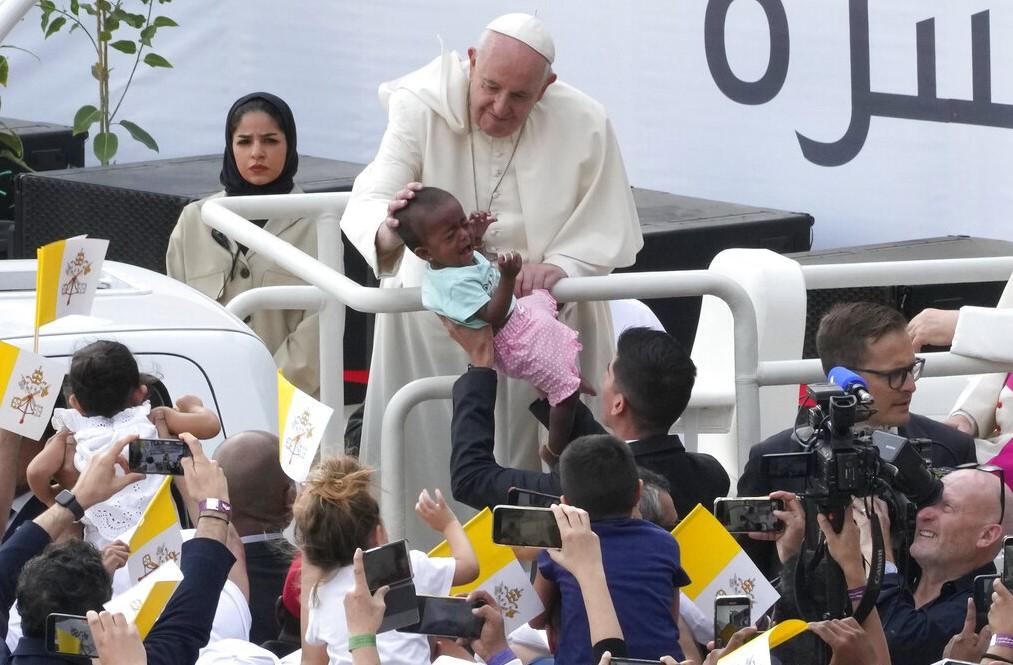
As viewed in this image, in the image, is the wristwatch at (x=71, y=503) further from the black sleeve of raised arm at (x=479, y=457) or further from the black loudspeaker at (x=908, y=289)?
the black loudspeaker at (x=908, y=289)

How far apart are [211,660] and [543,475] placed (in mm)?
812

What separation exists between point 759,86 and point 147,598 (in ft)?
13.5

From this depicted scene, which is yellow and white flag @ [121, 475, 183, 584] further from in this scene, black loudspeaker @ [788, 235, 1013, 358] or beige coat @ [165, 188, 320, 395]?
black loudspeaker @ [788, 235, 1013, 358]

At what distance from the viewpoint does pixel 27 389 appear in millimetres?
3746

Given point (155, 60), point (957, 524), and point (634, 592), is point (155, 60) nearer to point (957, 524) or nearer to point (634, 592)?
point (957, 524)

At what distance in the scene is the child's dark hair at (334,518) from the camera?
334 centimetres

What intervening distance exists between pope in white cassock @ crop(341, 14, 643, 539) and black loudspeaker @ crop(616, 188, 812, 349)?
75.9 inches

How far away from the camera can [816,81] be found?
6.58 m

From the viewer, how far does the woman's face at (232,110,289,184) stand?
5.98 meters

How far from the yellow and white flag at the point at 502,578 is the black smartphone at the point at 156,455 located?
51 centimetres

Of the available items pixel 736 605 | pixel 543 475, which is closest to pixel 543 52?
pixel 543 475

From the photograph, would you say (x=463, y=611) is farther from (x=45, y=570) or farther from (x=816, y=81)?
(x=816, y=81)

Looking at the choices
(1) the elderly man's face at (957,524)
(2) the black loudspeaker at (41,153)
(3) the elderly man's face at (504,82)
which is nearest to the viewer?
(1) the elderly man's face at (957,524)

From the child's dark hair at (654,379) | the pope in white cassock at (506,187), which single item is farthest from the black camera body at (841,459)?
the pope in white cassock at (506,187)
